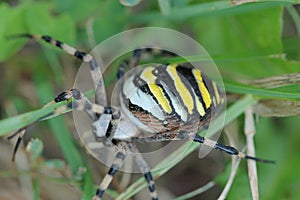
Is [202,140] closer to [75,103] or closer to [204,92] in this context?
[204,92]

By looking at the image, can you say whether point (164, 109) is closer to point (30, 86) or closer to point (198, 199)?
point (198, 199)

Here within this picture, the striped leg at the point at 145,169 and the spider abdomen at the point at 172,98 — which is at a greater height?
the spider abdomen at the point at 172,98

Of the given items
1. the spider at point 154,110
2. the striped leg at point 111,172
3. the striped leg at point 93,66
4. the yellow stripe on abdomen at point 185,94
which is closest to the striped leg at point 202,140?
the spider at point 154,110

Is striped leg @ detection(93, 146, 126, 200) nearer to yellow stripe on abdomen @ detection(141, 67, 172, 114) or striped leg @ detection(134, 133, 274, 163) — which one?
striped leg @ detection(134, 133, 274, 163)

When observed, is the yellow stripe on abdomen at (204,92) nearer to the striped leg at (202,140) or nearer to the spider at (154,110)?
the spider at (154,110)

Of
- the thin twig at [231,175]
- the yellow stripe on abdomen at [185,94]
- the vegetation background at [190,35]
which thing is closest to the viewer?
the yellow stripe on abdomen at [185,94]

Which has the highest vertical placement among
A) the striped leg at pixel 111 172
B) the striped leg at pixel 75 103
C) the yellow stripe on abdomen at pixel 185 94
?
the yellow stripe on abdomen at pixel 185 94

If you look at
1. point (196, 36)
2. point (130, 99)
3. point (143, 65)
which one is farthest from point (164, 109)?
point (196, 36)

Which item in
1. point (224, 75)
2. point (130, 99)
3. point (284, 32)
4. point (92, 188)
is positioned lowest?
point (92, 188)
